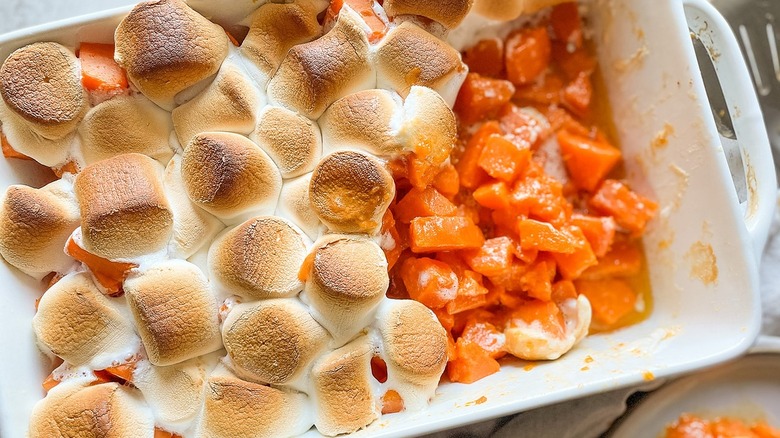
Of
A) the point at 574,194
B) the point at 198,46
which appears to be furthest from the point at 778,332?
the point at 198,46

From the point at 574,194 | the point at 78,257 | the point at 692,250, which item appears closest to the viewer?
the point at 78,257

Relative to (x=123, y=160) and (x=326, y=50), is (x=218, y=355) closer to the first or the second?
(x=123, y=160)

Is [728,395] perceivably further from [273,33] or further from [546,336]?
[273,33]

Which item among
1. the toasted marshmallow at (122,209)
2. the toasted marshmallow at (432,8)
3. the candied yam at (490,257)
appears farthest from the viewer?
the candied yam at (490,257)

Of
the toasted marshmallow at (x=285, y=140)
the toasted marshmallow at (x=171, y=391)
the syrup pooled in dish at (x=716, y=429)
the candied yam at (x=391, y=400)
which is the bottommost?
the syrup pooled in dish at (x=716, y=429)

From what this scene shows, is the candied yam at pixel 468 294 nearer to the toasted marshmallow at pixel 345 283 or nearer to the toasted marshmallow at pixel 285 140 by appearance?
the toasted marshmallow at pixel 345 283

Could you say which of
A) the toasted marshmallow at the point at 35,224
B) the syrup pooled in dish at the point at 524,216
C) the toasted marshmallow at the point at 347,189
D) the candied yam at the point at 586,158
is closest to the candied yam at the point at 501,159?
the syrup pooled in dish at the point at 524,216

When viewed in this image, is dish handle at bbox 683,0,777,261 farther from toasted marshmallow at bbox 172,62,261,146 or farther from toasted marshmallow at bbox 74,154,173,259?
toasted marshmallow at bbox 74,154,173,259
